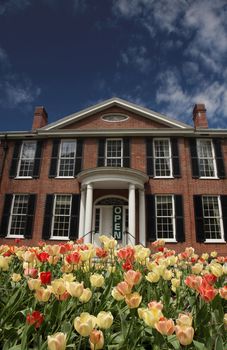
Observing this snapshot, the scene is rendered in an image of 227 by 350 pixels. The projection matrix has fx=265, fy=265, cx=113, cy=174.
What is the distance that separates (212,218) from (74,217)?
6.71 m

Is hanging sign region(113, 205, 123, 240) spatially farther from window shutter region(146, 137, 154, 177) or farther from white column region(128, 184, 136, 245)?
window shutter region(146, 137, 154, 177)

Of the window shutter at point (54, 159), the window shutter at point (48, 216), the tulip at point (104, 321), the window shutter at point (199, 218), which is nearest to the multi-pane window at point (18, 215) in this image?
the window shutter at point (48, 216)

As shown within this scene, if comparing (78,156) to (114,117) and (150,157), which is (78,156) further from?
(150,157)

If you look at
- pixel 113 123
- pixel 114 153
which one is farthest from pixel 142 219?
pixel 113 123

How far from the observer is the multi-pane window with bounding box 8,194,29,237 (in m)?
13.2

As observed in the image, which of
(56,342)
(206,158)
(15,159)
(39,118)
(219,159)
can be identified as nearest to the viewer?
(56,342)

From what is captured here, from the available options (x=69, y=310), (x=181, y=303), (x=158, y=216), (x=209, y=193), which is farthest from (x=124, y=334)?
(x=209, y=193)

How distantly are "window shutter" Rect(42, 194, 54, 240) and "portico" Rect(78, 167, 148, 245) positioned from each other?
1.62m

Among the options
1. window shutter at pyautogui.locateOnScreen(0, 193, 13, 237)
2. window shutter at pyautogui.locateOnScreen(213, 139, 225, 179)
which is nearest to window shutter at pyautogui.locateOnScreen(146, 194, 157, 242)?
window shutter at pyautogui.locateOnScreen(213, 139, 225, 179)

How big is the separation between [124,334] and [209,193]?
41.5 ft

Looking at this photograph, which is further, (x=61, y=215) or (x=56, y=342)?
(x=61, y=215)

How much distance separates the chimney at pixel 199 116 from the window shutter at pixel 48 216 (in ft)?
30.9

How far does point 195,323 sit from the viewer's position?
1617mm

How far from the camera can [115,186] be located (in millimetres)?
13125
